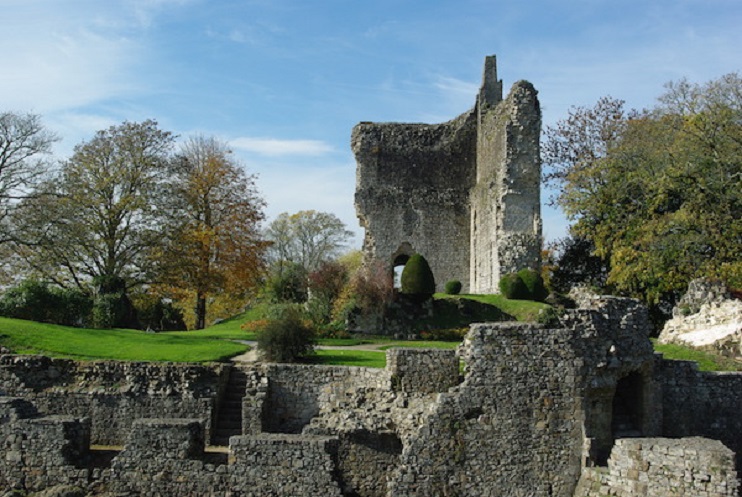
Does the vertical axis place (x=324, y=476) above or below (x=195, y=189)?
below

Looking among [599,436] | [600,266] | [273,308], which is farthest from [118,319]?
[600,266]

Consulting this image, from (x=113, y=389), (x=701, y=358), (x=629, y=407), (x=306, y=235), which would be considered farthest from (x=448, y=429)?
(x=306, y=235)

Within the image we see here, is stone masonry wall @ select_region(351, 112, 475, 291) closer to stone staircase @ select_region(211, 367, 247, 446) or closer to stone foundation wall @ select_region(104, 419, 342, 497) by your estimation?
stone staircase @ select_region(211, 367, 247, 446)

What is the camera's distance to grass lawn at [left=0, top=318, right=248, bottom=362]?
67.7ft

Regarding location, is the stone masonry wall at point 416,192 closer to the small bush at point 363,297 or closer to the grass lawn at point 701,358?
the small bush at point 363,297

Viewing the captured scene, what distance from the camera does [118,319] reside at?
27828 mm

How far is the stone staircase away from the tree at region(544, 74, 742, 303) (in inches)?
598

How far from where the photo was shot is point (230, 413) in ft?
60.0

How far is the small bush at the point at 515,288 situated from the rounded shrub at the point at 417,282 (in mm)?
2810

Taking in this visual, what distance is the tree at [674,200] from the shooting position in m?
27.9

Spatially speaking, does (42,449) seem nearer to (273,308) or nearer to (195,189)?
(273,308)

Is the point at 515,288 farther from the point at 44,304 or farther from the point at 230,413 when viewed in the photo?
the point at 44,304

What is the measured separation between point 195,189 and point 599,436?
24.2 m

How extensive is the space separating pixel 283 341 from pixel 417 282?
34.6 feet
